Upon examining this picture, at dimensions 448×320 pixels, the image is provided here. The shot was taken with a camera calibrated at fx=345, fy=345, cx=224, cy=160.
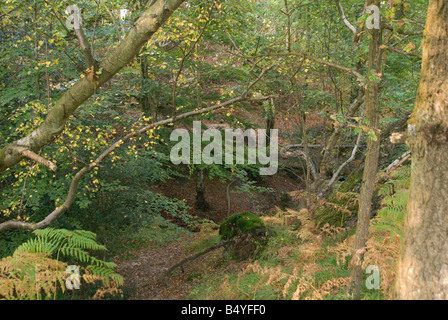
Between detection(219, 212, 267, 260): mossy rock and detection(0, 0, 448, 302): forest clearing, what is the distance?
0.05m

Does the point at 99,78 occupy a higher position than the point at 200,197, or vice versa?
the point at 99,78

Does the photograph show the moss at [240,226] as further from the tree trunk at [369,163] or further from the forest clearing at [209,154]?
the tree trunk at [369,163]

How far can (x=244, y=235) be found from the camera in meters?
7.73

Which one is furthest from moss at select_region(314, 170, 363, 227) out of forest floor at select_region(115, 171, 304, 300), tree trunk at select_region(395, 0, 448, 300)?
tree trunk at select_region(395, 0, 448, 300)

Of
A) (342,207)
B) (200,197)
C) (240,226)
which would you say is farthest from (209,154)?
(342,207)

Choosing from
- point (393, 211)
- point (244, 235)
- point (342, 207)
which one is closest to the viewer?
point (393, 211)

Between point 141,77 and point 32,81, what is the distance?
3896 mm

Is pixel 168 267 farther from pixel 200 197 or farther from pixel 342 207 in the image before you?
pixel 200 197

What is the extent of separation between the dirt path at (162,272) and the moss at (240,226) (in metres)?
0.70

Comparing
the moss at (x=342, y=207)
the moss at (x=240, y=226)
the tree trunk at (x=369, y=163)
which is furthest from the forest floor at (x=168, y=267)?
the tree trunk at (x=369, y=163)

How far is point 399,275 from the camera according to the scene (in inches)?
96.7

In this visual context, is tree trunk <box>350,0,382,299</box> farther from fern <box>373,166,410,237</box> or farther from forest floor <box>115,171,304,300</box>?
forest floor <box>115,171,304,300</box>

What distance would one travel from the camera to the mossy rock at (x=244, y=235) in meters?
7.48

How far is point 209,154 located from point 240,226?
374cm
